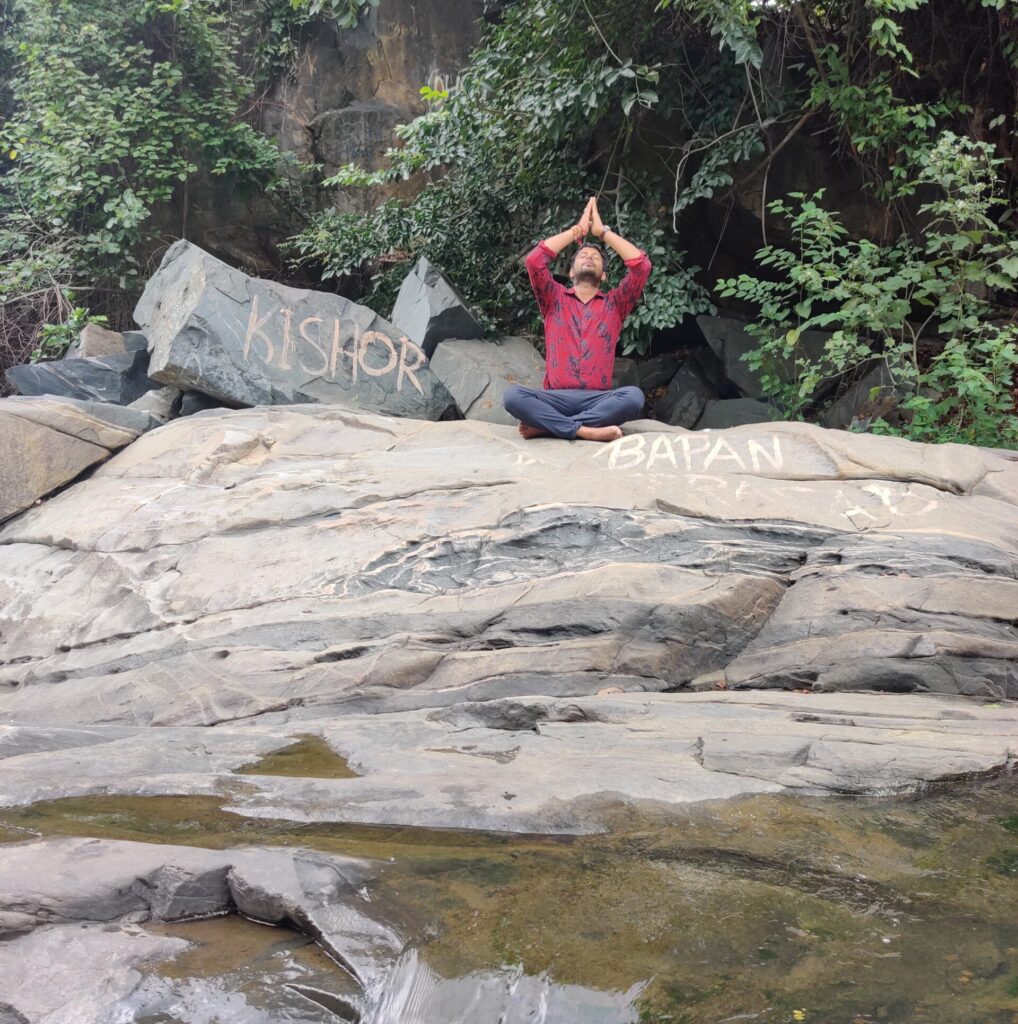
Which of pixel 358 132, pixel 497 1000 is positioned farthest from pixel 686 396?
pixel 497 1000

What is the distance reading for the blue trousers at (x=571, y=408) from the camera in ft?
18.7

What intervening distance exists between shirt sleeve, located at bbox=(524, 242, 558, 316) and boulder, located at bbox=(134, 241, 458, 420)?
4.77ft

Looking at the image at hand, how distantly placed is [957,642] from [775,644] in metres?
0.67

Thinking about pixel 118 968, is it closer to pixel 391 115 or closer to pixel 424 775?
pixel 424 775

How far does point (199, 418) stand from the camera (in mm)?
6223

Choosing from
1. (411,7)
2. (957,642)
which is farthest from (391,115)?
(957,642)

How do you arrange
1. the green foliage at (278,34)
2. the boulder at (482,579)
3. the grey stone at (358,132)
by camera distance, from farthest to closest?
the grey stone at (358,132) → the green foliage at (278,34) → the boulder at (482,579)

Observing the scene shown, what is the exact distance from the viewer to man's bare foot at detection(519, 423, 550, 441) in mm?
5805

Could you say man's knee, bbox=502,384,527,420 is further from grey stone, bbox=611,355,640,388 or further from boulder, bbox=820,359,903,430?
grey stone, bbox=611,355,640,388

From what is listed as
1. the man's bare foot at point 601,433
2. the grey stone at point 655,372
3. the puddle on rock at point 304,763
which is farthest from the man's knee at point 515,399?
the grey stone at point 655,372

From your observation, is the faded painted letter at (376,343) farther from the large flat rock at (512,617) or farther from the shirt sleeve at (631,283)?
the shirt sleeve at (631,283)

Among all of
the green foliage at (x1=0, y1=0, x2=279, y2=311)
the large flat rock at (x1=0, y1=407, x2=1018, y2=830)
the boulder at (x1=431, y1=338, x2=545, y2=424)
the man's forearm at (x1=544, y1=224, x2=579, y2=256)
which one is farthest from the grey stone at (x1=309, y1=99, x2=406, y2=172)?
the large flat rock at (x1=0, y1=407, x2=1018, y2=830)

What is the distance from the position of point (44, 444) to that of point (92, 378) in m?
1.44

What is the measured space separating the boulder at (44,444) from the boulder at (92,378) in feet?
3.08
